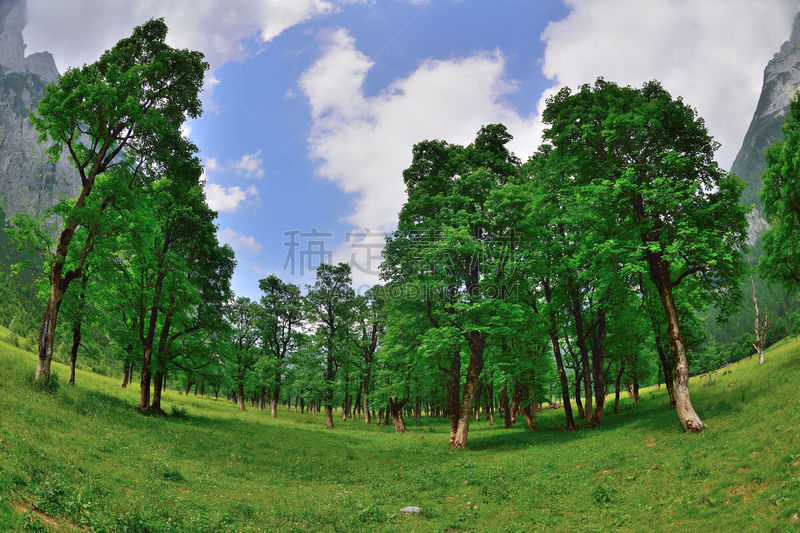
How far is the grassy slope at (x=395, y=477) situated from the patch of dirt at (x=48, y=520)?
0.28ft

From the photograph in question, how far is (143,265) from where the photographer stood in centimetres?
2347

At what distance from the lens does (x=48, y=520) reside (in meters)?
6.66

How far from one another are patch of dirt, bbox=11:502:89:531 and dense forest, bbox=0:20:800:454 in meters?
14.5

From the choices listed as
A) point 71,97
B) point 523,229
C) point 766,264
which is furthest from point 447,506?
point 766,264

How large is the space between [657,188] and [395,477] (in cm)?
1927

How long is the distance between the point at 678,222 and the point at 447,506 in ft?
59.1

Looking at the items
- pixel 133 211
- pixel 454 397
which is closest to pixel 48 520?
pixel 133 211

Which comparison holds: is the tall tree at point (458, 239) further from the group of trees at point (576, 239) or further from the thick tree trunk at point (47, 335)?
the thick tree trunk at point (47, 335)

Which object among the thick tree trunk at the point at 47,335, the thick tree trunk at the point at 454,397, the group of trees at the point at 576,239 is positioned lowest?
the thick tree trunk at the point at 454,397

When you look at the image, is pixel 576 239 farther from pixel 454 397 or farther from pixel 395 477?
pixel 395 477

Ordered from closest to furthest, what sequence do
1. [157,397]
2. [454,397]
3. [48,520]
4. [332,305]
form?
[48,520] < [157,397] < [454,397] < [332,305]

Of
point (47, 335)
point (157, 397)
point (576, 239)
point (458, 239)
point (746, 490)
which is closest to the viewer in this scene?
point (746, 490)

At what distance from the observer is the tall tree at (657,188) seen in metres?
19.1

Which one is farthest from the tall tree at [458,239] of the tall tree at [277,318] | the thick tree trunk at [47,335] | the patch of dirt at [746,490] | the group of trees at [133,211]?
the tall tree at [277,318]
